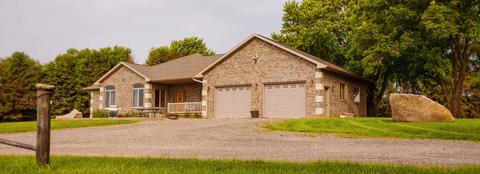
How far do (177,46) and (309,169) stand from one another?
57.6 meters

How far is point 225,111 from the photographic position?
32.5 metres

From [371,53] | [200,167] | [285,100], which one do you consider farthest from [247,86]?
[200,167]

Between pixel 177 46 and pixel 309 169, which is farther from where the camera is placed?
pixel 177 46

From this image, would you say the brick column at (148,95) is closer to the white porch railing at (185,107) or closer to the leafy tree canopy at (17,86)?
the white porch railing at (185,107)

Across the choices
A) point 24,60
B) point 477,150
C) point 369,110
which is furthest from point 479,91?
point 24,60

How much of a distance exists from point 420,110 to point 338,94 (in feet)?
39.8

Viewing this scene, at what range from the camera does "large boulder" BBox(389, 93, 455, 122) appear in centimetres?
1927

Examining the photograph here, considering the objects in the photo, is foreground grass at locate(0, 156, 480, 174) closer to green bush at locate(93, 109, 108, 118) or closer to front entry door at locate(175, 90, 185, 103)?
front entry door at locate(175, 90, 185, 103)

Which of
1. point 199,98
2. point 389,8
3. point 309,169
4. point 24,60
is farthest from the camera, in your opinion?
point 24,60

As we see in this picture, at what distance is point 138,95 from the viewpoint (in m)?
37.9

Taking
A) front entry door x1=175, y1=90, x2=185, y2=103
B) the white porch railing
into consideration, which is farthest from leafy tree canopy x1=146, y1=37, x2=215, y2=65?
the white porch railing

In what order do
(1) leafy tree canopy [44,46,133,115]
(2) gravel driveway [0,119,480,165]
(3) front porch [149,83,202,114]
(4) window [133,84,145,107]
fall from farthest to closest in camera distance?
1. (1) leafy tree canopy [44,46,133,115]
2. (4) window [133,84,145,107]
3. (3) front porch [149,83,202,114]
4. (2) gravel driveway [0,119,480,165]

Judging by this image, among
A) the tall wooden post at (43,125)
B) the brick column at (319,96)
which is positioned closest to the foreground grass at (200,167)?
the tall wooden post at (43,125)

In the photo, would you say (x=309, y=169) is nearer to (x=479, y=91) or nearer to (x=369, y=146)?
(x=369, y=146)
